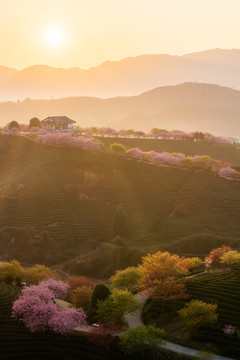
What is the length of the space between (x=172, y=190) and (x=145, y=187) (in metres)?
7.75

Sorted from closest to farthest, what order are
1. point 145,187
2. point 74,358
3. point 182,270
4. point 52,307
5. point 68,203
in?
1. point 74,358
2. point 52,307
3. point 182,270
4. point 68,203
5. point 145,187

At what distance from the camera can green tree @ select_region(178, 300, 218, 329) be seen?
40.8 m

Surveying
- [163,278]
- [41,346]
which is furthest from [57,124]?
[41,346]

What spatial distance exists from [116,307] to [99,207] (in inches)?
2470

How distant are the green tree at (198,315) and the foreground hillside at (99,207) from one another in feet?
121

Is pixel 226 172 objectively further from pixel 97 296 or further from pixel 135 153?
pixel 97 296

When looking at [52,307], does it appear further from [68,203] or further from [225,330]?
[68,203]

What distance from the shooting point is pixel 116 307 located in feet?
145

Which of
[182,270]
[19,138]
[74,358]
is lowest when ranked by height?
[74,358]

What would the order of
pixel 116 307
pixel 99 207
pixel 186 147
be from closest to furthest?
pixel 116 307
pixel 99 207
pixel 186 147

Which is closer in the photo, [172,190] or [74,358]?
[74,358]

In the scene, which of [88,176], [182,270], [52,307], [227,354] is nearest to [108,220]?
A: [88,176]

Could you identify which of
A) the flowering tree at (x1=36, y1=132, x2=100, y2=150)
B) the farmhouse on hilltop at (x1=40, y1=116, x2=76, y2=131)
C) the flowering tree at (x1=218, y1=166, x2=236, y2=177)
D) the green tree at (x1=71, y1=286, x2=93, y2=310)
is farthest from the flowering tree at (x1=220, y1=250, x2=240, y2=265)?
the farmhouse on hilltop at (x1=40, y1=116, x2=76, y2=131)

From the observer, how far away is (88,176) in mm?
119312
